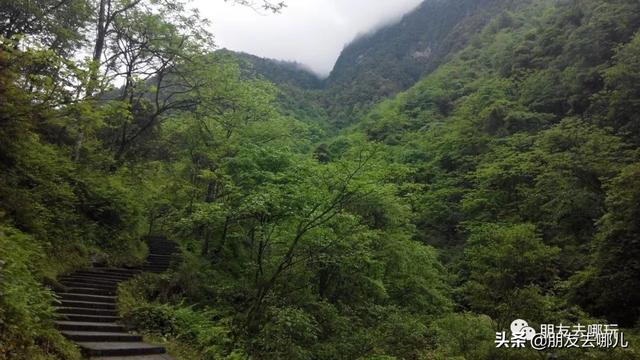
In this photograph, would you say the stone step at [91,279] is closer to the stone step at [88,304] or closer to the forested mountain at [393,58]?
the stone step at [88,304]

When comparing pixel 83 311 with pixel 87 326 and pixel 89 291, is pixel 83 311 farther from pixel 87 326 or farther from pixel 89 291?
pixel 89 291

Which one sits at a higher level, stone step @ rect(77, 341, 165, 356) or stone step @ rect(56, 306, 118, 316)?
stone step @ rect(56, 306, 118, 316)

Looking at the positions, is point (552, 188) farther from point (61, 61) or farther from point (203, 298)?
point (61, 61)

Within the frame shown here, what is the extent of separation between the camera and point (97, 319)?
866cm

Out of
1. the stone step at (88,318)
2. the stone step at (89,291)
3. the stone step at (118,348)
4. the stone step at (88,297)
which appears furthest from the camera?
the stone step at (89,291)

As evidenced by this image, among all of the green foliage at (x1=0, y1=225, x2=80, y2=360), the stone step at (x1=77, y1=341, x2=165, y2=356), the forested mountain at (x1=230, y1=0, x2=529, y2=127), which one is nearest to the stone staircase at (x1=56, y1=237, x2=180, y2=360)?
the stone step at (x1=77, y1=341, x2=165, y2=356)

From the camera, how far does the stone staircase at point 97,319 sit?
7102 millimetres

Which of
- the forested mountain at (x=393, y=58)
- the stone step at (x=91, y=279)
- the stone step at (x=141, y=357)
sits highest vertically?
the forested mountain at (x=393, y=58)

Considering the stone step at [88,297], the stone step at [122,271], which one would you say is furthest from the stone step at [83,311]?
the stone step at [122,271]

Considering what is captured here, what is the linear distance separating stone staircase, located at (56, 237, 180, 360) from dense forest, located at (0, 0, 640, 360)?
371 millimetres

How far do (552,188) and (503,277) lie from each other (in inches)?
432

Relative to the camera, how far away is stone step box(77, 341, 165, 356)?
6732mm

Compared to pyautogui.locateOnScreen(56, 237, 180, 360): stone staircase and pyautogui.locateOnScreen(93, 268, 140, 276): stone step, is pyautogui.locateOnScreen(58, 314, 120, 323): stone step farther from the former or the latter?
pyautogui.locateOnScreen(93, 268, 140, 276): stone step

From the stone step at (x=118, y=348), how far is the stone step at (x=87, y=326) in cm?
69
